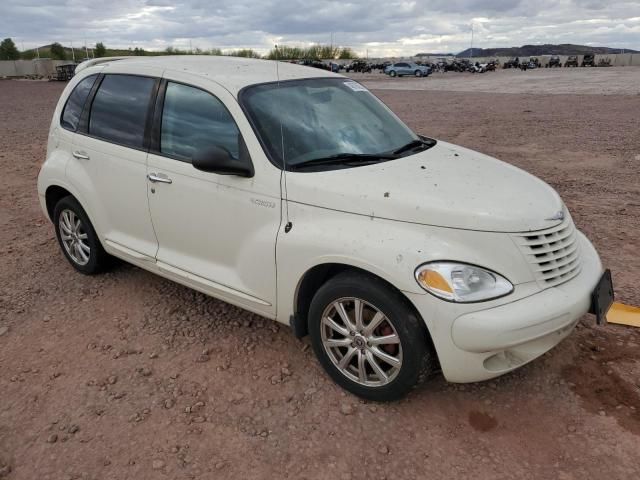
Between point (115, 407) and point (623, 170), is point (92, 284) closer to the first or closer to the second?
point (115, 407)

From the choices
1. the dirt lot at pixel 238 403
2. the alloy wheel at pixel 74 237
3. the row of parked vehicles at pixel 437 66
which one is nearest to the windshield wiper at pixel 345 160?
the dirt lot at pixel 238 403

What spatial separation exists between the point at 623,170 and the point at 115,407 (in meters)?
8.25

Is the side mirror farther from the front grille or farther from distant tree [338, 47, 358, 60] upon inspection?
distant tree [338, 47, 358, 60]

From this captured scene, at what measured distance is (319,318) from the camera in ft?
10.2

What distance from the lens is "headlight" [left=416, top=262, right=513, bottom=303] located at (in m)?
2.64

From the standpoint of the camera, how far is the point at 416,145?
389cm

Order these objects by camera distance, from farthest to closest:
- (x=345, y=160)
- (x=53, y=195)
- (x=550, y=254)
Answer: (x=53, y=195) → (x=345, y=160) → (x=550, y=254)

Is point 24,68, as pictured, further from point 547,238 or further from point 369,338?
point 547,238

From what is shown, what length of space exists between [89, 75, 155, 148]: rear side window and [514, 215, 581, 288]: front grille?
2.77 metres

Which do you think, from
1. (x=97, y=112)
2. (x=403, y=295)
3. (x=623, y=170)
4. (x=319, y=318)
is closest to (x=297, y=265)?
(x=319, y=318)

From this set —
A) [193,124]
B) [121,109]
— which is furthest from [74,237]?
[193,124]

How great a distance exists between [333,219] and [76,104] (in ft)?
9.49

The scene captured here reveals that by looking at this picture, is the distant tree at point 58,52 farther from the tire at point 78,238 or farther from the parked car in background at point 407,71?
the tire at point 78,238

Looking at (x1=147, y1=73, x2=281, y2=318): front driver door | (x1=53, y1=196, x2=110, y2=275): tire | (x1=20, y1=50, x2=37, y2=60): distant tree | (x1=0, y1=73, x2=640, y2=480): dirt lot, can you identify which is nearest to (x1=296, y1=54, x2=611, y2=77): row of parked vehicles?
(x1=53, y1=196, x2=110, y2=275): tire
